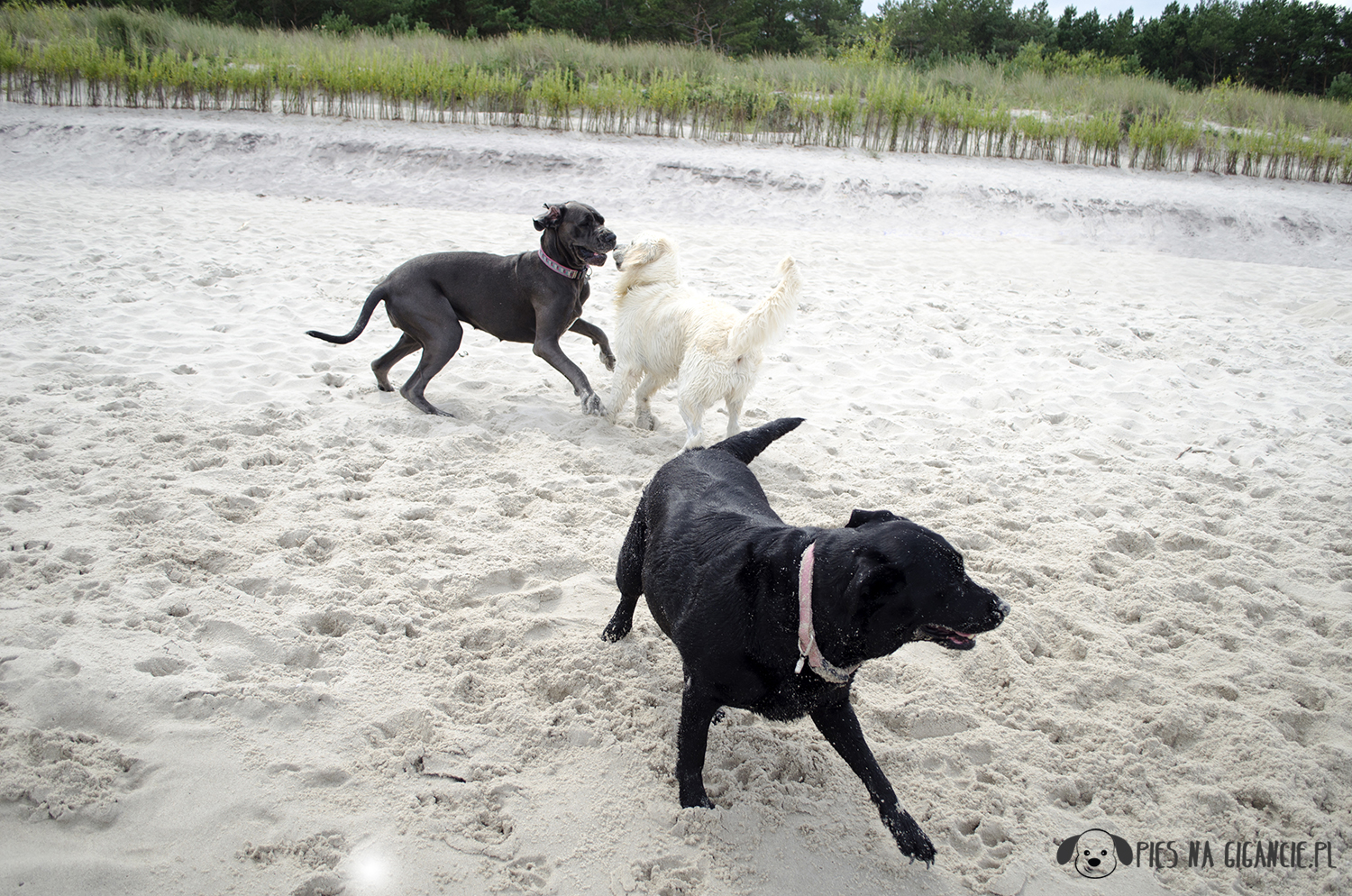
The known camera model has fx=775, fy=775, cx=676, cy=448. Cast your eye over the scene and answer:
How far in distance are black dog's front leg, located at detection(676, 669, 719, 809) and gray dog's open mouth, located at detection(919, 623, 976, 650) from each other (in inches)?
25.0

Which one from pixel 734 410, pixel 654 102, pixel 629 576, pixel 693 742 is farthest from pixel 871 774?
pixel 654 102

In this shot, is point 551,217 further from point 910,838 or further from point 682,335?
point 910,838

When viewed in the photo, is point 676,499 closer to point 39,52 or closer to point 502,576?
point 502,576

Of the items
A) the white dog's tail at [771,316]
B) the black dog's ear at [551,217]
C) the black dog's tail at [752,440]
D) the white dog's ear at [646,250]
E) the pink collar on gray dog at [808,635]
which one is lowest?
the pink collar on gray dog at [808,635]

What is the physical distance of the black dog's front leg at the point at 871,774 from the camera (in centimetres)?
223

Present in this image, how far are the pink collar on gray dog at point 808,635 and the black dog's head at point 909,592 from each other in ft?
0.28

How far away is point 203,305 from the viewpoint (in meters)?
5.94

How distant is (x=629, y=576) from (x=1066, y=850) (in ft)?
5.25

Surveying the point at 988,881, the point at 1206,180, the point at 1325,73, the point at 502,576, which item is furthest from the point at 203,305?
the point at 1325,73

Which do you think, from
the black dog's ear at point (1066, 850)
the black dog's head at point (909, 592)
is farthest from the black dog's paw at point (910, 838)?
the black dog's head at point (909, 592)

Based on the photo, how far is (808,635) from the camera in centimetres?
198

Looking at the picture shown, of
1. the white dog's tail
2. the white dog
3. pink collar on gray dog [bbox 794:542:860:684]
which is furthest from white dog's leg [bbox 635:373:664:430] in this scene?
pink collar on gray dog [bbox 794:542:860:684]

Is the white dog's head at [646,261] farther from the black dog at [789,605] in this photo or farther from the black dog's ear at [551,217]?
the black dog at [789,605]

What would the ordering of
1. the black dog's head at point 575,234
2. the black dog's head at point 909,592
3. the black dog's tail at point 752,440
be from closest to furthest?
the black dog's head at point 909,592
the black dog's tail at point 752,440
the black dog's head at point 575,234
